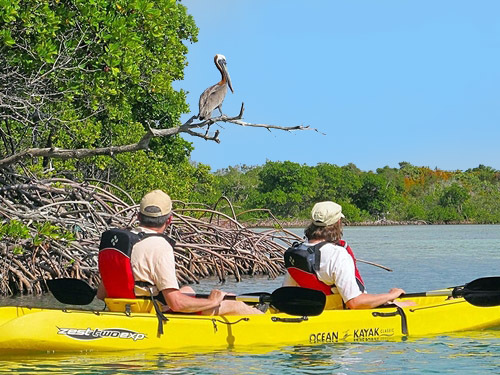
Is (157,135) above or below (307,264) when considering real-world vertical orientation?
above

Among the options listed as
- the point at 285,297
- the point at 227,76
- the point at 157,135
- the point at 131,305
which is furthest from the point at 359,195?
the point at 131,305

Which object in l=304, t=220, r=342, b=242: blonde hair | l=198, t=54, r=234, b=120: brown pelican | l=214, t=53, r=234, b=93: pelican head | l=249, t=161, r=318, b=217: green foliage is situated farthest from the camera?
l=249, t=161, r=318, b=217: green foliage

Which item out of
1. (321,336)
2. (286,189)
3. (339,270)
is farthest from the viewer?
(286,189)

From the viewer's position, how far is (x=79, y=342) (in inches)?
256

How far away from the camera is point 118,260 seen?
623cm

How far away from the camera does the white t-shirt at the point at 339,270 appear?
649 centimetres

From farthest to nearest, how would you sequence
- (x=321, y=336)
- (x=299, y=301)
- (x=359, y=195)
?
(x=359, y=195) < (x=321, y=336) < (x=299, y=301)

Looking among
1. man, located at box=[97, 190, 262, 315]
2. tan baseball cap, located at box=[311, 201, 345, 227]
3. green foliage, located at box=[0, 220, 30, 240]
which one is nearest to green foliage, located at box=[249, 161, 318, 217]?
green foliage, located at box=[0, 220, 30, 240]

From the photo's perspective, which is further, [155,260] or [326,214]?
[326,214]

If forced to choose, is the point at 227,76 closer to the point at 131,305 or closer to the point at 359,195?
the point at 131,305

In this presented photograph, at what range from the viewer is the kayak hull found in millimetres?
6418

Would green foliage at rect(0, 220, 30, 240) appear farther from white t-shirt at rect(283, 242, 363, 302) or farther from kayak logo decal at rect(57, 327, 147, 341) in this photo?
white t-shirt at rect(283, 242, 363, 302)

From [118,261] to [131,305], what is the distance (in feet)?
1.35

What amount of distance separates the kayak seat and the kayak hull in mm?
50
